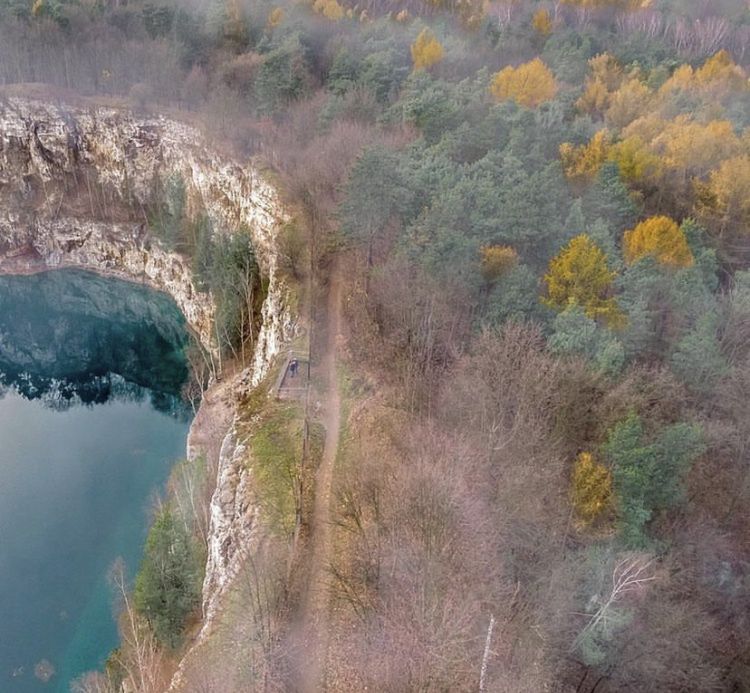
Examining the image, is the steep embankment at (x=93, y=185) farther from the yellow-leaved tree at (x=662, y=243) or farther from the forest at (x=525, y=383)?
the yellow-leaved tree at (x=662, y=243)

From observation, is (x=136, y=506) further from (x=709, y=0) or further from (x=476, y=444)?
(x=709, y=0)

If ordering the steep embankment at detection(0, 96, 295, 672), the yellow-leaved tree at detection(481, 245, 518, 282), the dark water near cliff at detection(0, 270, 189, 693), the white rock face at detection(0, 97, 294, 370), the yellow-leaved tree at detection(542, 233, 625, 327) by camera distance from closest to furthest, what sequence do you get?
the yellow-leaved tree at detection(542, 233, 625, 327) < the yellow-leaved tree at detection(481, 245, 518, 282) < the dark water near cliff at detection(0, 270, 189, 693) < the steep embankment at detection(0, 96, 295, 672) < the white rock face at detection(0, 97, 294, 370)

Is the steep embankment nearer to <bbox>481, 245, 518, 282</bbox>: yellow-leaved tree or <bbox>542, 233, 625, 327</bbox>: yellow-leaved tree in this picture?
<bbox>481, 245, 518, 282</bbox>: yellow-leaved tree

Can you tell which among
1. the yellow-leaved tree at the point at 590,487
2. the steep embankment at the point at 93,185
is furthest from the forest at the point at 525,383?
the steep embankment at the point at 93,185

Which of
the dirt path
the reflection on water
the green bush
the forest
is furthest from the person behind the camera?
the reflection on water

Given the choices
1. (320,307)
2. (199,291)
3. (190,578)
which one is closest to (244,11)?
(199,291)

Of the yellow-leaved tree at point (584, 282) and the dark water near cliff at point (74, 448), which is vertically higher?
the yellow-leaved tree at point (584, 282)

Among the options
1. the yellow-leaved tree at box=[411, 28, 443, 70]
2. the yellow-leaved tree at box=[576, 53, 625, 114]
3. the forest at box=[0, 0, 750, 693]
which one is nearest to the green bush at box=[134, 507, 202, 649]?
the forest at box=[0, 0, 750, 693]
